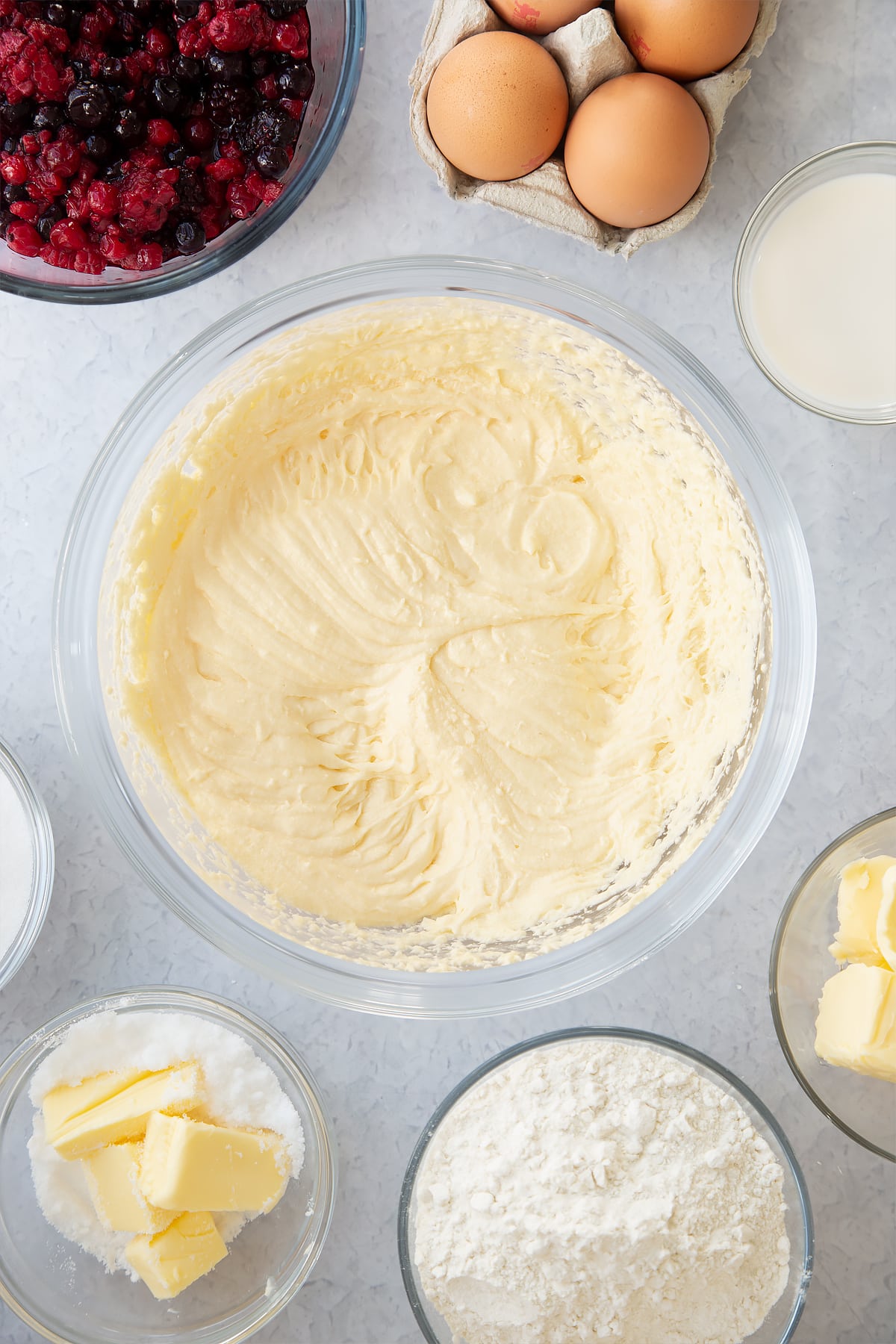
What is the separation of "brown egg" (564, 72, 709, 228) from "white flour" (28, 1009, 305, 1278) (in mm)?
1540

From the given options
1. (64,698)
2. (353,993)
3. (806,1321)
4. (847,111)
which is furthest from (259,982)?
(847,111)

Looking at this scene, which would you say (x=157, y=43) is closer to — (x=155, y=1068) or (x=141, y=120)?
(x=141, y=120)

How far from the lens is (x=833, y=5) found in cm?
167

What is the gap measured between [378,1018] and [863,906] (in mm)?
858

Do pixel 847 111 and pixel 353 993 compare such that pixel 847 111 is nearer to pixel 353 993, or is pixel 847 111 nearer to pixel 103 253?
pixel 103 253

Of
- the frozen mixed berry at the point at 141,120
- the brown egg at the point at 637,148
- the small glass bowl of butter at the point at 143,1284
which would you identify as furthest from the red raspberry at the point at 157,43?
the small glass bowl of butter at the point at 143,1284

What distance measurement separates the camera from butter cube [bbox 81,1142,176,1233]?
1606 mm

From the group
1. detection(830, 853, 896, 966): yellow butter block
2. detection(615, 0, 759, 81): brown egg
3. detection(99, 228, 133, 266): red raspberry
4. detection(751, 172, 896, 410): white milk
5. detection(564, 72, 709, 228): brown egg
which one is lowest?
detection(830, 853, 896, 966): yellow butter block

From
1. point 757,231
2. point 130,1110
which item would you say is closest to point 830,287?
point 757,231

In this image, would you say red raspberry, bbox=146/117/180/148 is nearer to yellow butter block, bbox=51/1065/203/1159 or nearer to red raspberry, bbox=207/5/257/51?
red raspberry, bbox=207/5/257/51

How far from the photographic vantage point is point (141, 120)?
5.02 ft

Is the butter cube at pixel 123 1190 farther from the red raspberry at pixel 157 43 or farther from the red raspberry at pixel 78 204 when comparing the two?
the red raspberry at pixel 157 43

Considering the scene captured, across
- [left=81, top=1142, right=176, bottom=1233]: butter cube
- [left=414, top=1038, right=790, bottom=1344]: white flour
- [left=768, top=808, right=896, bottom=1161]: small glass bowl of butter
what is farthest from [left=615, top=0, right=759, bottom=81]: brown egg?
[left=81, top=1142, right=176, bottom=1233]: butter cube

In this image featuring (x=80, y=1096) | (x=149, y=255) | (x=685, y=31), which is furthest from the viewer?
(x=80, y=1096)
